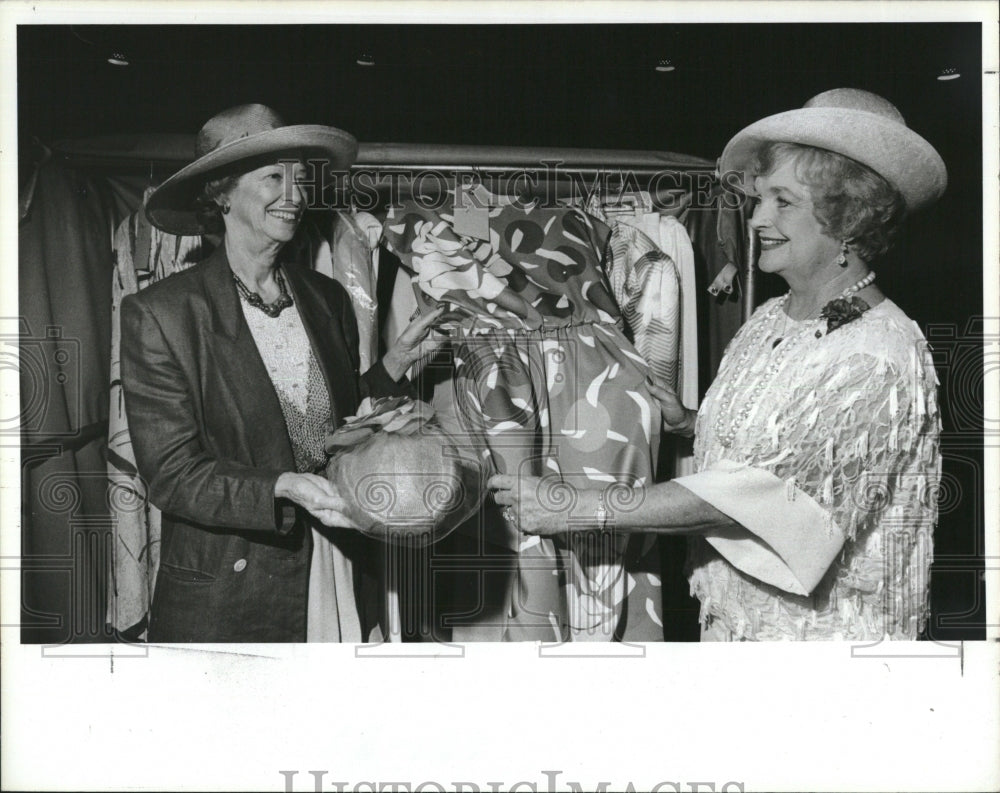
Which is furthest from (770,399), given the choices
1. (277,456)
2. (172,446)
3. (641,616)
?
(172,446)

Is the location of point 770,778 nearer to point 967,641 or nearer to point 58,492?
point 967,641

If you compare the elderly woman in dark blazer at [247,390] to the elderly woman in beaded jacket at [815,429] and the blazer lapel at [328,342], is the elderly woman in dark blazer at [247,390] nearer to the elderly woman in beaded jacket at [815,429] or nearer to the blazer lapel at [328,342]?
the blazer lapel at [328,342]

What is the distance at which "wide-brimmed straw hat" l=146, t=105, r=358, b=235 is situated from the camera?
3434 millimetres

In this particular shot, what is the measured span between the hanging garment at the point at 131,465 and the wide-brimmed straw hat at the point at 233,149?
0.16 feet

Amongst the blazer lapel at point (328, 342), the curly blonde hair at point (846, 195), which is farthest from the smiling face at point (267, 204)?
the curly blonde hair at point (846, 195)

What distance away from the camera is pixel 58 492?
3.57 meters

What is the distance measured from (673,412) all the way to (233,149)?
1473 mm

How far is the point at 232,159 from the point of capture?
135 inches

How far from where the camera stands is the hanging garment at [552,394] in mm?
3455

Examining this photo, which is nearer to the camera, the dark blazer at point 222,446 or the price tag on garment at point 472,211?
the dark blazer at point 222,446

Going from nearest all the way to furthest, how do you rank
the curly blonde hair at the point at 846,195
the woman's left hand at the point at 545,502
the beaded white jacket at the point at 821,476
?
the beaded white jacket at the point at 821,476 < the curly blonde hair at the point at 846,195 < the woman's left hand at the point at 545,502

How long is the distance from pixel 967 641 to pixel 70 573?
2.68 m

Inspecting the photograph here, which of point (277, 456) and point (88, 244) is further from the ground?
point (88, 244)

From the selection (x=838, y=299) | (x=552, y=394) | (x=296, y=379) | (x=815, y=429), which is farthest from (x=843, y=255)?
(x=296, y=379)
